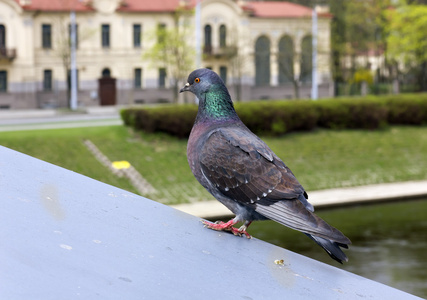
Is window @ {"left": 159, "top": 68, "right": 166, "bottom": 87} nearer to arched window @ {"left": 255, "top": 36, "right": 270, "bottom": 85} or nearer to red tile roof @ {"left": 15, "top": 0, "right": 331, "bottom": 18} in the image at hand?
red tile roof @ {"left": 15, "top": 0, "right": 331, "bottom": 18}

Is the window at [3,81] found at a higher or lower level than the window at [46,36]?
lower

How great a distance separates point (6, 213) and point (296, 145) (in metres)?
24.7

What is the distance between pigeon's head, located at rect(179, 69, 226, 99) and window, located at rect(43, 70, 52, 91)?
135 ft

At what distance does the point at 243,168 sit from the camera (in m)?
3.96

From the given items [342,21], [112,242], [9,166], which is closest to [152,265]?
[112,242]

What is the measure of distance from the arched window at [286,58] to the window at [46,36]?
15.4m

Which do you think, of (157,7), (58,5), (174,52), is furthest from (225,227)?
(157,7)

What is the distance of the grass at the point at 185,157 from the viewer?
22.5 meters

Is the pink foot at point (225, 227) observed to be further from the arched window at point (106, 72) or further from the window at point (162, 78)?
the window at point (162, 78)

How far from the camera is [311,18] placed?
157 ft

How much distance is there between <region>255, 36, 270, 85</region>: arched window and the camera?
48.9 m

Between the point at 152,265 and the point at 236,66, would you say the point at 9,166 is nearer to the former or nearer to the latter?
the point at 152,265

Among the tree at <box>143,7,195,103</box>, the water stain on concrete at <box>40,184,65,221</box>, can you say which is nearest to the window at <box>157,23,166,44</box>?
the tree at <box>143,7,195,103</box>

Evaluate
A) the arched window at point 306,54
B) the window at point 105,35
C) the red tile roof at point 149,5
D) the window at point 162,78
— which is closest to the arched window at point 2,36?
the window at point 105,35
